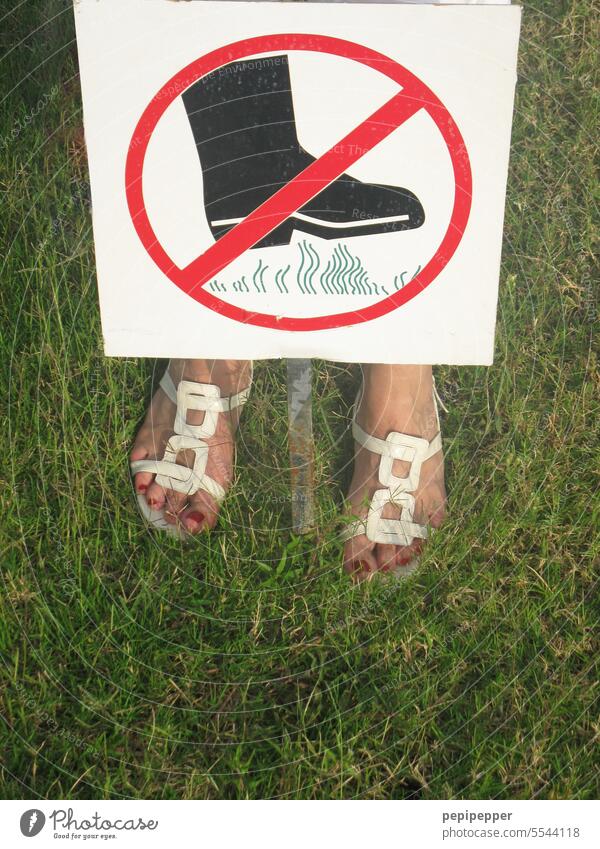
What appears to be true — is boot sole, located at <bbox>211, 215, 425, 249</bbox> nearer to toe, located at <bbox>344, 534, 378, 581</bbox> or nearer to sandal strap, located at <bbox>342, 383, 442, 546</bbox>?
sandal strap, located at <bbox>342, 383, 442, 546</bbox>

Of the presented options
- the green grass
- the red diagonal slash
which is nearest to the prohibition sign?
the red diagonal slash

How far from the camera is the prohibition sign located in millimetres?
848

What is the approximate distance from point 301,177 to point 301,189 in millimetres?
13

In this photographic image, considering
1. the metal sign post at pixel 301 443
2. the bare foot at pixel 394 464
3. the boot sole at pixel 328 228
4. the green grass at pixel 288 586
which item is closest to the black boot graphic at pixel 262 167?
the boot sole at pixel 328 228

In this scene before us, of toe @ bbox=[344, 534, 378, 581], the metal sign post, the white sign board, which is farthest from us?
toe @ bbox=[344, 534, 378, 581]

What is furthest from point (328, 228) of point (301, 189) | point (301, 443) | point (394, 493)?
point (394, 493)

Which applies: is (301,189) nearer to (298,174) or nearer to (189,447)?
(298,174)

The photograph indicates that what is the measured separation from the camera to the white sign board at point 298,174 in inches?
33.1

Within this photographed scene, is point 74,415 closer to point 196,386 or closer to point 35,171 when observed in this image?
point 196,386

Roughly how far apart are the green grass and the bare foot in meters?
0.03

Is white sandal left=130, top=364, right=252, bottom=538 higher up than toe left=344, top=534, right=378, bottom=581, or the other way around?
white sandal left=130, top=364, right=252, bottom=538

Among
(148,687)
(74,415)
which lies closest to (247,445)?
(74,415)

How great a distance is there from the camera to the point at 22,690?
1099mm

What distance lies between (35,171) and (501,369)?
895mm
